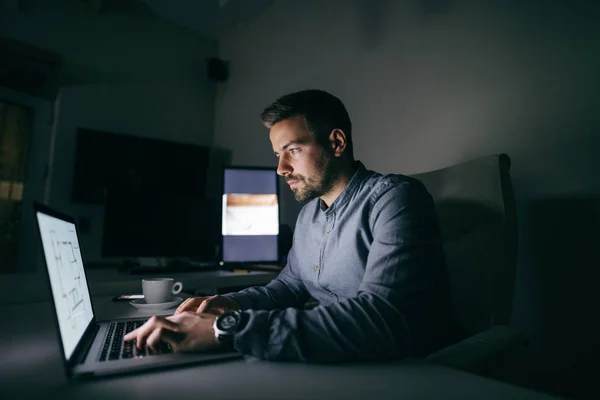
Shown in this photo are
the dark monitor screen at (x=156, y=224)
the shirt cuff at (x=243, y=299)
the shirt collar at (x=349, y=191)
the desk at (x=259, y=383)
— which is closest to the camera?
the desk at (x=259, y=383)

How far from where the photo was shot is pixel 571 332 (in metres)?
1.21

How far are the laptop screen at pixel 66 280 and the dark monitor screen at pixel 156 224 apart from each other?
3.87ft

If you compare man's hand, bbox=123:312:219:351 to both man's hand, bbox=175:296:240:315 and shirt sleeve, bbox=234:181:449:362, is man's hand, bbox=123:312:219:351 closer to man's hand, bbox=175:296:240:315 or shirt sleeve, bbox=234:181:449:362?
shirt sleeve, bbox=234:181:449:362

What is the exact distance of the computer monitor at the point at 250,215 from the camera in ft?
6.63

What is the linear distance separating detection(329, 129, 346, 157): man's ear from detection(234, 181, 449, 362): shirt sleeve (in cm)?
33

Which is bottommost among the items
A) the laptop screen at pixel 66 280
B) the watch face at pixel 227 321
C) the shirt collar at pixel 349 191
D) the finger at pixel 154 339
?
the finger at pixel 154 339

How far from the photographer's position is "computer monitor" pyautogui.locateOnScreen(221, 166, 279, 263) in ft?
6.63

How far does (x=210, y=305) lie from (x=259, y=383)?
1.38 ft

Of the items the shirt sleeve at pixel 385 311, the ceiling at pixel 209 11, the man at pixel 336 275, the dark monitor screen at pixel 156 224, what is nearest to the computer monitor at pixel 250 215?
the dark monitor screen at pixel 156 224

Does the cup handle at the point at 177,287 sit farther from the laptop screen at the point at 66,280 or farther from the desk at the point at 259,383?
the desk at the point at 259,383

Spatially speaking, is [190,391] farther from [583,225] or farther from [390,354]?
[583,225]

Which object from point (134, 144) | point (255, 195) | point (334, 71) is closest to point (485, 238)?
point (255, 195)

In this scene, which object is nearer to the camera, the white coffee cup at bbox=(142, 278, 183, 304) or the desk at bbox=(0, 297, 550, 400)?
the desk at bbox=(0, 297, 550, 400)

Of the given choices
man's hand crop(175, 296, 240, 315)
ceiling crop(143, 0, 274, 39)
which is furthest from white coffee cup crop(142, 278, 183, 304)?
ceiling crop(143, 0, 274, 39)
